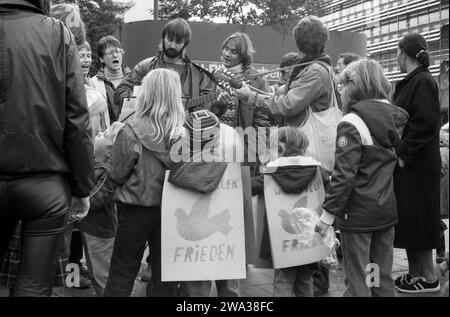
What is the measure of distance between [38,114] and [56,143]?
163 millimetres

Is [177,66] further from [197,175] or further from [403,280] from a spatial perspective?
[403,280]

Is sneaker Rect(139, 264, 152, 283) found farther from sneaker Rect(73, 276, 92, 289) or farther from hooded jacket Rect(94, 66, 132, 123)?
hooded jacket Rect(94, 66, 132, 123)

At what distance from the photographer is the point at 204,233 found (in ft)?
11.3

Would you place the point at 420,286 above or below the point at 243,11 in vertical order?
below

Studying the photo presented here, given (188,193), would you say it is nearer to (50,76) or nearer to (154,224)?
(154,224)

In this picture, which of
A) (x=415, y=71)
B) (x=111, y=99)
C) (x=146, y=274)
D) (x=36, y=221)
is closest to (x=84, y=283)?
(x=146, y=274)

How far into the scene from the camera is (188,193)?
11.2ft

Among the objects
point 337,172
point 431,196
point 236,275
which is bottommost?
point 236,275

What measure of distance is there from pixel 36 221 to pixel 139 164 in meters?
0.97

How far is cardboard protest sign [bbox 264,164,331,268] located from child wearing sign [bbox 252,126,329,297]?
0.06m

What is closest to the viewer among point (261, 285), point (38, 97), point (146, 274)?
point (38, 97)

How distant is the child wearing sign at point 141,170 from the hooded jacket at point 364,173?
40.9 inches

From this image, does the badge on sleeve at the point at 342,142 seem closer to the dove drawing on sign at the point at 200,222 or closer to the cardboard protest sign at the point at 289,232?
the cardboard protest sign at the point at 289,232
